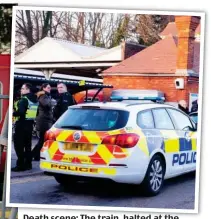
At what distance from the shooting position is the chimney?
15.9ft

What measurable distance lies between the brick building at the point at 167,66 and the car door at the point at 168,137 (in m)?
0.17

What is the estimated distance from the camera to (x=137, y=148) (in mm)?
4898

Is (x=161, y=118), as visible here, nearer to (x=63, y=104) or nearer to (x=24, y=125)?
(x=63, y=104)

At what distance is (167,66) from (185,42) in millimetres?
276

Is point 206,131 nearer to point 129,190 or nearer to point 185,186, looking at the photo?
point 185,186

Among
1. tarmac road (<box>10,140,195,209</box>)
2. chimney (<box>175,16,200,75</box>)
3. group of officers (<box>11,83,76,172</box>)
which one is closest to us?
chimney (<box>175,16,200,75</box>)

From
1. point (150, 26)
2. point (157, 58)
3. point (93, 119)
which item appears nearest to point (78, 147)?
point (93, 119)

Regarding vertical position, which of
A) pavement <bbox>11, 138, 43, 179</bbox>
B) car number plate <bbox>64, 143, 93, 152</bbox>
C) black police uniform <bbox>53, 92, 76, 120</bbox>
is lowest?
pavement <bbox>11, 138, 43, 179</bbox>

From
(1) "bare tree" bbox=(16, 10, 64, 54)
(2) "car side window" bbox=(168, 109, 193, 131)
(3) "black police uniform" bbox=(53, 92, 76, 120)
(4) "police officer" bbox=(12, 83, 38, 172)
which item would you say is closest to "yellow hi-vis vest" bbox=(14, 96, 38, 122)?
(4) "police officer" bbox=(12, 83, 38, 172)

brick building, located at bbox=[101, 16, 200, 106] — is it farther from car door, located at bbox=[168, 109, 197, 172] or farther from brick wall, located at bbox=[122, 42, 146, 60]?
car door, located at bbox=[168, 109, 197, 172]

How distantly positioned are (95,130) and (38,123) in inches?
22.6

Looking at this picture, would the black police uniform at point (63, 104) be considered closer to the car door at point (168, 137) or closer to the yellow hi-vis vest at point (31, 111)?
the yellow hi-vis vest at point (31, 111)

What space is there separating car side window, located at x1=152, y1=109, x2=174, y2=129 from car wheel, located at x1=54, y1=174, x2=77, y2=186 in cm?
96

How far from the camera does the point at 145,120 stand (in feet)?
16.4
